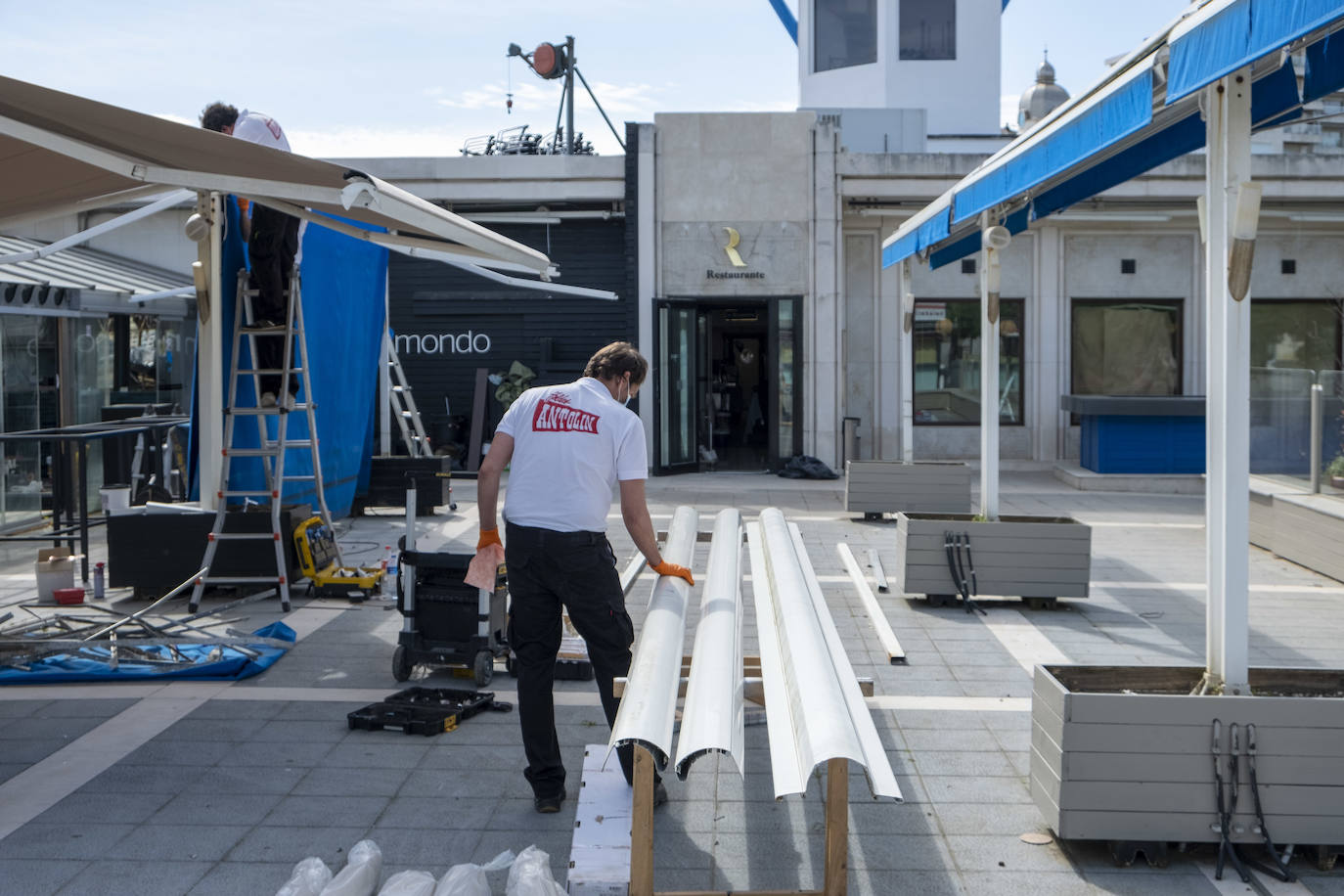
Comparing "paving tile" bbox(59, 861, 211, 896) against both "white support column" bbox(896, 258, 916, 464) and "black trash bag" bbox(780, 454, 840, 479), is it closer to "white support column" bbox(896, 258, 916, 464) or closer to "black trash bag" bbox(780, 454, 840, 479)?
"white support column" bbox(896, 258, 916, 464)

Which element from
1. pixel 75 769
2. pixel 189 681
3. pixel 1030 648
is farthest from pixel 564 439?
pixel 1030 648

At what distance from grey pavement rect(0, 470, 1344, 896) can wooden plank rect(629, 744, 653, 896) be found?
52cm

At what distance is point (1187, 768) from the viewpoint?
14.1 ft

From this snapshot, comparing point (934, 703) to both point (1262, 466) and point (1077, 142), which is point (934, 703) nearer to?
point (1077, 142)

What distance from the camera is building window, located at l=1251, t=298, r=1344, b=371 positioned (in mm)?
20000

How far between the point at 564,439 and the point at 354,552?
A: 699cm

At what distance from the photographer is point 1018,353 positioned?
2012 centimetres


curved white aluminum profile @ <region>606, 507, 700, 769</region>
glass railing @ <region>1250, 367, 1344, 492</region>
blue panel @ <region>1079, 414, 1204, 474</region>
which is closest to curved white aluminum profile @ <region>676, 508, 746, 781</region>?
curved white aluminum profile @ <region>606, 507, 700, 769</region>

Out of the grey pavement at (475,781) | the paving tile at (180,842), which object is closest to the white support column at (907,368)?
the grey pavement at (475,781)

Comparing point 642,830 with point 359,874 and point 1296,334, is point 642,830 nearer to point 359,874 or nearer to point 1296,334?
point 359,874

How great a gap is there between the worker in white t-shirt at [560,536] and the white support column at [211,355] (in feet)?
16.5

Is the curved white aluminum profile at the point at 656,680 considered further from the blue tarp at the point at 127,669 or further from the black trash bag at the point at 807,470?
the black trash bag at the point at 807,470

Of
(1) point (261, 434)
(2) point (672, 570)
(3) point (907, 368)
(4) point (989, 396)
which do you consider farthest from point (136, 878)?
(3) point (907, 368)

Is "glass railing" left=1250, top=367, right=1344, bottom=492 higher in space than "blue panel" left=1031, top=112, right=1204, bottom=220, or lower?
lower
